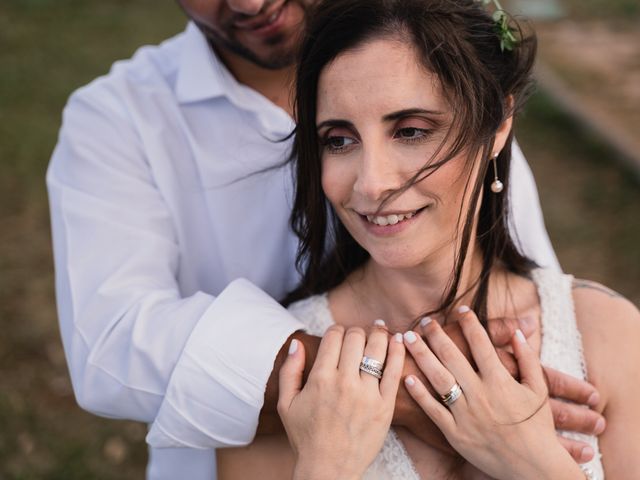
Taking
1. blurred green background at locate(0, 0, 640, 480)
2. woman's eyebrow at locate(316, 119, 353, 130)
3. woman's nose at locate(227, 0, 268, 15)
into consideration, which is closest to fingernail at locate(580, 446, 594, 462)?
woman's eyebrow at locate(316, 119, 353, 130)

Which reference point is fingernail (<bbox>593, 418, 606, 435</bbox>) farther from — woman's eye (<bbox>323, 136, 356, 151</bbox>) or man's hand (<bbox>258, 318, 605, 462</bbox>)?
woman's eye (<bbox>323, 136, 356, 151</bbox>)

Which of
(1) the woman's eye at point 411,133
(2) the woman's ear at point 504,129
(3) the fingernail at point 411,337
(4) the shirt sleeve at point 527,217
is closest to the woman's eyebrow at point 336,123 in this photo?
(1) the woman's eye at point 411,133

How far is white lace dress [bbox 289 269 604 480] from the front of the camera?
6.76 feet

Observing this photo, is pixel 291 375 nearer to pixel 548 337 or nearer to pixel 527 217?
pixel 548 337

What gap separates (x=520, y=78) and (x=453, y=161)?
0.35 metres

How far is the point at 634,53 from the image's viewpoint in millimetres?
7953

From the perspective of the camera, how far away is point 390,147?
195cm

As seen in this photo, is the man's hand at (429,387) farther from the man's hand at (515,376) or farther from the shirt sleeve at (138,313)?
the shirt sleeve at (138,313)

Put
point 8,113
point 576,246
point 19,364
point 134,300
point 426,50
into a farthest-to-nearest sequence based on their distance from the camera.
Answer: point 8,113 → point 576,246 → point 19,364 → point 134,300 → point 426,50

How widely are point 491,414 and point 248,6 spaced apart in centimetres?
132

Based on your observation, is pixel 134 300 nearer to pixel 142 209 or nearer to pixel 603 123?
pixel 142 209

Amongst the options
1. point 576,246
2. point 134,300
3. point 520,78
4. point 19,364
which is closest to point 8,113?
point 19,364

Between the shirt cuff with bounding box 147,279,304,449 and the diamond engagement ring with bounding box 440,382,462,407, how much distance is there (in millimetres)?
402

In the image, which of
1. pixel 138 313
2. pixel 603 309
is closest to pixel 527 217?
pixel 603 309
